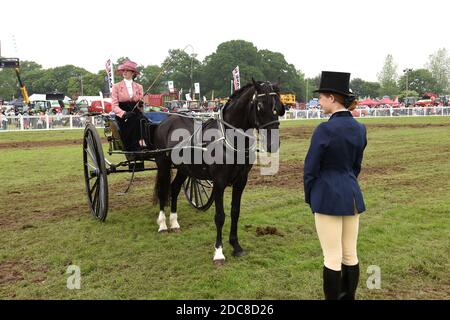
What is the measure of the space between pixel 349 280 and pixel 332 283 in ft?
0.71

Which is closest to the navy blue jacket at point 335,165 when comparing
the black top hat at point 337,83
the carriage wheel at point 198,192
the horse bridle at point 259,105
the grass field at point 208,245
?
the black top hat at point 337,83

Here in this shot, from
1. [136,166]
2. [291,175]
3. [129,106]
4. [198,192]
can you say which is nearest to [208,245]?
[198,192]

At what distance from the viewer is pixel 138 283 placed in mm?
4258

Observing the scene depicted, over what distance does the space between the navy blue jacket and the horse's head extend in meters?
1.31

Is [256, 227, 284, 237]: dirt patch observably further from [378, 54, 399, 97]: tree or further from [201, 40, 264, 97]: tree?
[378, 54, 399, 97]: tree

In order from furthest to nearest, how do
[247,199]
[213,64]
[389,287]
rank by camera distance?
1. [213,64]
2. [247,199]
3. [389,287]

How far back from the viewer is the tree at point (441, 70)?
10156 cm

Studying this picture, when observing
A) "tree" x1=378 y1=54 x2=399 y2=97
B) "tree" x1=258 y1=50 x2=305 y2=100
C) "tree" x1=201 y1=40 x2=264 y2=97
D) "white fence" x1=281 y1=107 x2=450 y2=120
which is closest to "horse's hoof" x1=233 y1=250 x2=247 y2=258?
"white fence" x1=281 y1=107 x2=450 y2=120

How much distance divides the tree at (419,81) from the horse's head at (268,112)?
110 m

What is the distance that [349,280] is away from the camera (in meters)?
3.36

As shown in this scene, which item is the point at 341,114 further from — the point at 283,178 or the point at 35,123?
the point at 35,123

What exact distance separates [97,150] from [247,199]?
3.09 meters
